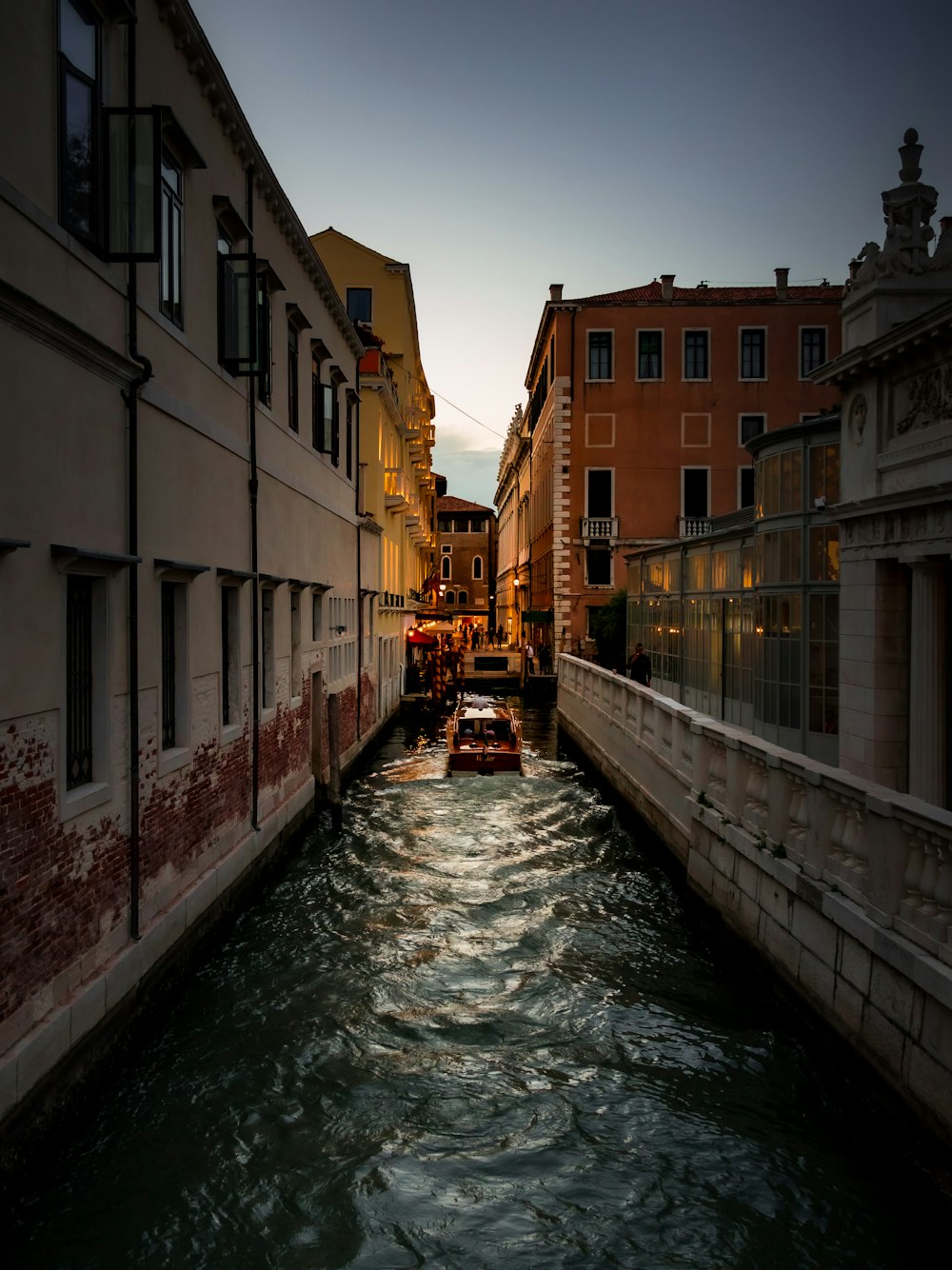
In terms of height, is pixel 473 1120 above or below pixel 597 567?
below

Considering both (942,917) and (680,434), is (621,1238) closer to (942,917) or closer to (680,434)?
(942,917)

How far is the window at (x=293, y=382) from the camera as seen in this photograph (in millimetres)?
14078

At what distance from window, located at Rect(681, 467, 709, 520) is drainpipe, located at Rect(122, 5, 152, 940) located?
30.1 meters

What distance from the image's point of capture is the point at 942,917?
534 cm

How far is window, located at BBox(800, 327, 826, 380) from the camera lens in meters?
35.3

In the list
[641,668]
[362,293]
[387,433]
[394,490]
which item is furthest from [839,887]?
[362,293]

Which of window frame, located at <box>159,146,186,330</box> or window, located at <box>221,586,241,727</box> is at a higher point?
window frame, located at <box>159,146,186,330</box>

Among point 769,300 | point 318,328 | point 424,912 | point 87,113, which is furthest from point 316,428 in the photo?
point 769,300

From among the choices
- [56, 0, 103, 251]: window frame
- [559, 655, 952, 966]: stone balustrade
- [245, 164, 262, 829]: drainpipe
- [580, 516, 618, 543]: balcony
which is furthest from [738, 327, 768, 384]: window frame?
[56, 0, 103, 251]: window frame

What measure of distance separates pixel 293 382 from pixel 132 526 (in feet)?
25.8

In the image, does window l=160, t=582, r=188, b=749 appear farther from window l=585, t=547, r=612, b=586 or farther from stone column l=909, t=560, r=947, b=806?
window l=585, t=547, r=612, b=586

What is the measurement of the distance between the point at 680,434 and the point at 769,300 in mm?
5467

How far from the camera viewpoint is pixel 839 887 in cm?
672

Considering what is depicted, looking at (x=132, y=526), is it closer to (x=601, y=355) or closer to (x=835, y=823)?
(x=835, y=823)
